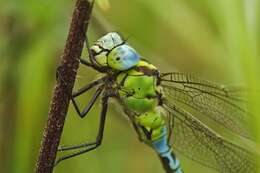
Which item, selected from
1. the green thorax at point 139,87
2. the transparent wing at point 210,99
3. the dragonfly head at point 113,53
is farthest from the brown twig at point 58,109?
the transparent wing at point 210,99

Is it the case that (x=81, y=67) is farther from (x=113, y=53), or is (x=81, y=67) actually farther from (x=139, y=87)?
(x=113, y=53)

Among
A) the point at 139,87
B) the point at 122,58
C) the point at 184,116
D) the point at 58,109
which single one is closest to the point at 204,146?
the point at 184,116

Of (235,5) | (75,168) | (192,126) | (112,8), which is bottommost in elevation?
(75,168)

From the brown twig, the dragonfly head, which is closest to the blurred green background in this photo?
A: the dragonfly head

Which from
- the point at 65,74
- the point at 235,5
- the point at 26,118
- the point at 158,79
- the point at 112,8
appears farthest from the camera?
the point at 112,8

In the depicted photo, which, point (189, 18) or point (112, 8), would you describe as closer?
point (189, 18)

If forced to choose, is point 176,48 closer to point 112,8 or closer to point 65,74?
Answer: point 112,8

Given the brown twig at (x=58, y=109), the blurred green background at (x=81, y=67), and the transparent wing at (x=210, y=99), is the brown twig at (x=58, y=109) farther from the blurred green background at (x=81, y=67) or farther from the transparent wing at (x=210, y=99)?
the transparent wing at (x=210, y=99)

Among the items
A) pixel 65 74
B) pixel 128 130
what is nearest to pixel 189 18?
pixel 128 130

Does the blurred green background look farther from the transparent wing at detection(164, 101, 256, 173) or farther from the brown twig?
the brown twig
